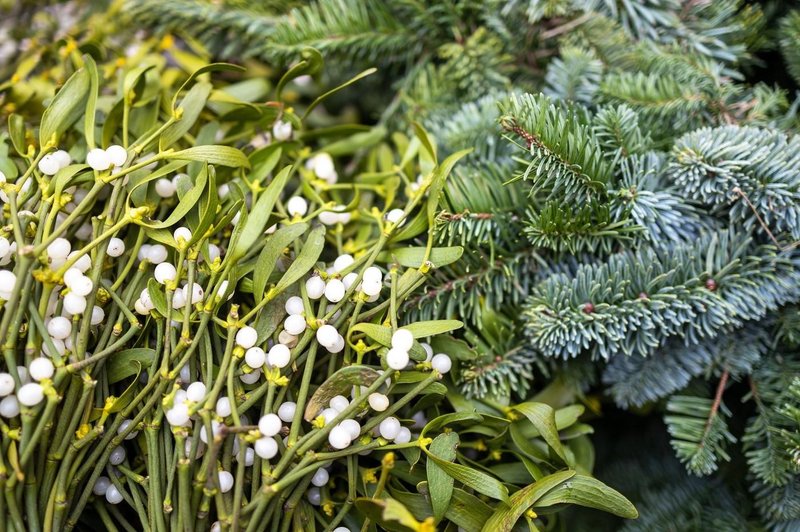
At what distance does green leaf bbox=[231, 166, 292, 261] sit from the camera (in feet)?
1.44

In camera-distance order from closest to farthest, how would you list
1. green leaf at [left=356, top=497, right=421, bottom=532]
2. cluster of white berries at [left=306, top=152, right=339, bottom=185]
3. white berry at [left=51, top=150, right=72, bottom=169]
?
1. green leaf at [left=356, top=497, right=421, bottom=532]
2. white berry at [left=51, top=150, right=72, bottom=169]
3. cluster of white berries at [left=306, top=152, right=339, bottom=185]

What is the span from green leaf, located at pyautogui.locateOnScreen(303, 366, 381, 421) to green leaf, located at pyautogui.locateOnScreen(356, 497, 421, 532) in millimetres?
66

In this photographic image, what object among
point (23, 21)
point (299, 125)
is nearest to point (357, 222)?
point (299, 125)

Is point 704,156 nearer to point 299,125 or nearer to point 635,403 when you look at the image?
point 635,403

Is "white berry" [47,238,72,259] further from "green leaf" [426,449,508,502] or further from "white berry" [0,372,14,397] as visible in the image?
"green leaf" [426,449,508,502]

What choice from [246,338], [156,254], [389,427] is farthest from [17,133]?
[389,427]

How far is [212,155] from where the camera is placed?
46 cm

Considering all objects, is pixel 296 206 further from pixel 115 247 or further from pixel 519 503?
pixel 519 503

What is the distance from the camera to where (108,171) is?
1.47 feet

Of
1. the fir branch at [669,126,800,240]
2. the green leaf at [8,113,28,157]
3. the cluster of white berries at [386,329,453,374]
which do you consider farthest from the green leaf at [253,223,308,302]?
the fir branch at [669,126,800,240]

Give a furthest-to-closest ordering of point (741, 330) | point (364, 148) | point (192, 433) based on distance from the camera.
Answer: point (364, 148), point (741, 330), point (192, 433)

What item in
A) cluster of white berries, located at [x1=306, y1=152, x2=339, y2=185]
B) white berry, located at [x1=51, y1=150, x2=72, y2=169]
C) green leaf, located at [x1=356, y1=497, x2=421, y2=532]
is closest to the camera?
green leaf, located at [x1=356, y1=497, x2=421, y2=532]

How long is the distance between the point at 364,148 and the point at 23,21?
46cm

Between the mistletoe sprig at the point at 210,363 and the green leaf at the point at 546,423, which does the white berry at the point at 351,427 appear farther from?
the green leaf at the point at 546,423
